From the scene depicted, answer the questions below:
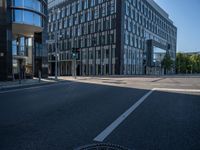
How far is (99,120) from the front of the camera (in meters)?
6.18

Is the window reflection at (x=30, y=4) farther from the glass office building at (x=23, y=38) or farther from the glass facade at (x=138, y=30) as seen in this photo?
the glass facade at (x=138, y=30)

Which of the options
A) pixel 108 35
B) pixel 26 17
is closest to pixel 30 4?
pixel 26 17

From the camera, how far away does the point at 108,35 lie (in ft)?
184

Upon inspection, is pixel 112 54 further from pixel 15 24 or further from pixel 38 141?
pixel 38 141

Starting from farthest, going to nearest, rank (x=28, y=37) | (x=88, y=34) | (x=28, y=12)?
(x=88, y=34) → (x=28, y=37) → (x=28, y=12)

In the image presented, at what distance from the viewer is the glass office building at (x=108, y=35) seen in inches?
2131

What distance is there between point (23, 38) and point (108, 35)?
28.6m

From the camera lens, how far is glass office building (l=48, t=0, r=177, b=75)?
5412 cm

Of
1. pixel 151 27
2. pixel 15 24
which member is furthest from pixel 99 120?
pixel 151 27

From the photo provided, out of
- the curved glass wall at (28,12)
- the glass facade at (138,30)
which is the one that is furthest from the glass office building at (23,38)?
the glass facade at (138,30)

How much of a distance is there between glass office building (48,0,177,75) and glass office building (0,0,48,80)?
2510cm

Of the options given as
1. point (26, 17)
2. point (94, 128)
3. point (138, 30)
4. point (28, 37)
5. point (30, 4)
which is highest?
point (138, 30)

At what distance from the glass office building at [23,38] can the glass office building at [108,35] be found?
988 inches

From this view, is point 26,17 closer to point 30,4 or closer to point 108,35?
point 30,4
